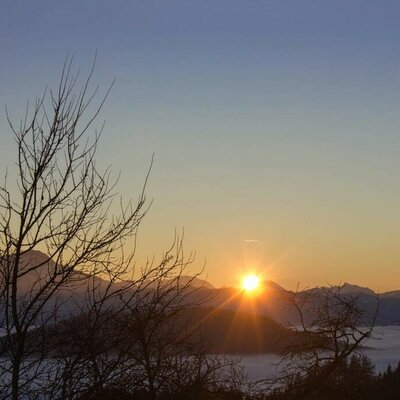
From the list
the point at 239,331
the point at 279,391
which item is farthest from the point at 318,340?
the point at 239,331

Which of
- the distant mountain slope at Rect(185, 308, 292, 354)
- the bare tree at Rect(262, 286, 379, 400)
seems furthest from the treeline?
the distant mountain slope at Rect(185, 308, 292, 354)

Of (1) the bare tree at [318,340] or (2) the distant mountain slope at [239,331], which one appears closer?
(1) the bare tree at [318,340]

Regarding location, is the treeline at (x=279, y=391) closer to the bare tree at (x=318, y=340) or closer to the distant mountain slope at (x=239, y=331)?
the bare tree at (x=318, y=340)

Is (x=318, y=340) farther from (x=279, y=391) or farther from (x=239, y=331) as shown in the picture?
(x=239, y=331)

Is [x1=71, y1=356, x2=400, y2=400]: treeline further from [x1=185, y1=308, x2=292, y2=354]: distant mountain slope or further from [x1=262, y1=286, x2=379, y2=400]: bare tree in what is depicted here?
[x1=185, y1=308, x2=292, y2=354]: distant mountain slope

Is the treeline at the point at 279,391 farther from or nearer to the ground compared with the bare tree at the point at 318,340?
nearer to the ground

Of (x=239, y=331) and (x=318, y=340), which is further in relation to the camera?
(x=239, y=331)

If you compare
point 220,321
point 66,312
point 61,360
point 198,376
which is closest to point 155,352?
point 198,376

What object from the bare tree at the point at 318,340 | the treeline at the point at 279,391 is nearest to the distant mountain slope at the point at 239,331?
the bare tree at the point at 318,340

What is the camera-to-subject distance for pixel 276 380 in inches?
267

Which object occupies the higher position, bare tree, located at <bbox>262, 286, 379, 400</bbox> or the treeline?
bare tree, located at <bbox>262, 286, 379, 400</bbox>

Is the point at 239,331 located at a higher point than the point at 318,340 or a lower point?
lower

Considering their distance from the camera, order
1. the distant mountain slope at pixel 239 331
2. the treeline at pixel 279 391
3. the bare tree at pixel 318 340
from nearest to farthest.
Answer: the treeline at pixel 279 391 → the bare tree at pixel 318 340 → the distant mountain slope at pixel 239 331

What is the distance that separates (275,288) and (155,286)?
380cm
